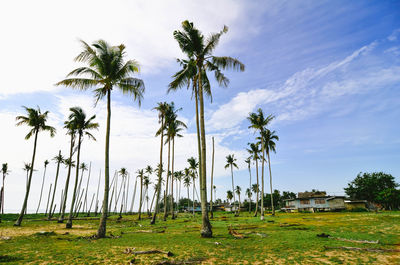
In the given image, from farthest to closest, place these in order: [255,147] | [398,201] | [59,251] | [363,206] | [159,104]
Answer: [363,206], [398,201], [255,147], [159,104], [59,251]

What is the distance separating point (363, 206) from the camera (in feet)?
199

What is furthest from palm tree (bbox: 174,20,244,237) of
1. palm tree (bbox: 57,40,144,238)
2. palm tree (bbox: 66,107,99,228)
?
palm tree (bbox: 66,107,99,228)

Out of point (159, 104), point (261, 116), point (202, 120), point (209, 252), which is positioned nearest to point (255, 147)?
point (261, 116)

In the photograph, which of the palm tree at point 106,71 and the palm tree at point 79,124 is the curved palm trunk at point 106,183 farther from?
the palm tree at point 79,124

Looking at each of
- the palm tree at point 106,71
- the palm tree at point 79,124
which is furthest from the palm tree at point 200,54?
the palm tree at point 79,124

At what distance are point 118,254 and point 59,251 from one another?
3.46 m

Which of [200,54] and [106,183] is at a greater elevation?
[200,54]

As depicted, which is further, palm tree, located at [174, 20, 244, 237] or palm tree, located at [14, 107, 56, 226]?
palm tree, located at [14, 107, 56, 226]

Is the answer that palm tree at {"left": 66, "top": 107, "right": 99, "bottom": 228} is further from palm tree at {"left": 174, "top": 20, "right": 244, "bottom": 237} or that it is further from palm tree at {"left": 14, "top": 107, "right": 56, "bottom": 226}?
palm tree at {"left": 174, "top": 20, "right": 244, "bottom": 237}

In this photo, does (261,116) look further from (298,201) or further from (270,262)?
(298,201)

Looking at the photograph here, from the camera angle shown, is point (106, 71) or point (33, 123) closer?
point (106, 71)

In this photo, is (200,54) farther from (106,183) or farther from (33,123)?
(33,123)

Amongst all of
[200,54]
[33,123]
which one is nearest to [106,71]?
[200,54]

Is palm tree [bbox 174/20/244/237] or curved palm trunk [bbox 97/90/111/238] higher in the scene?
palm tree [bbox 174/20/244/237]
